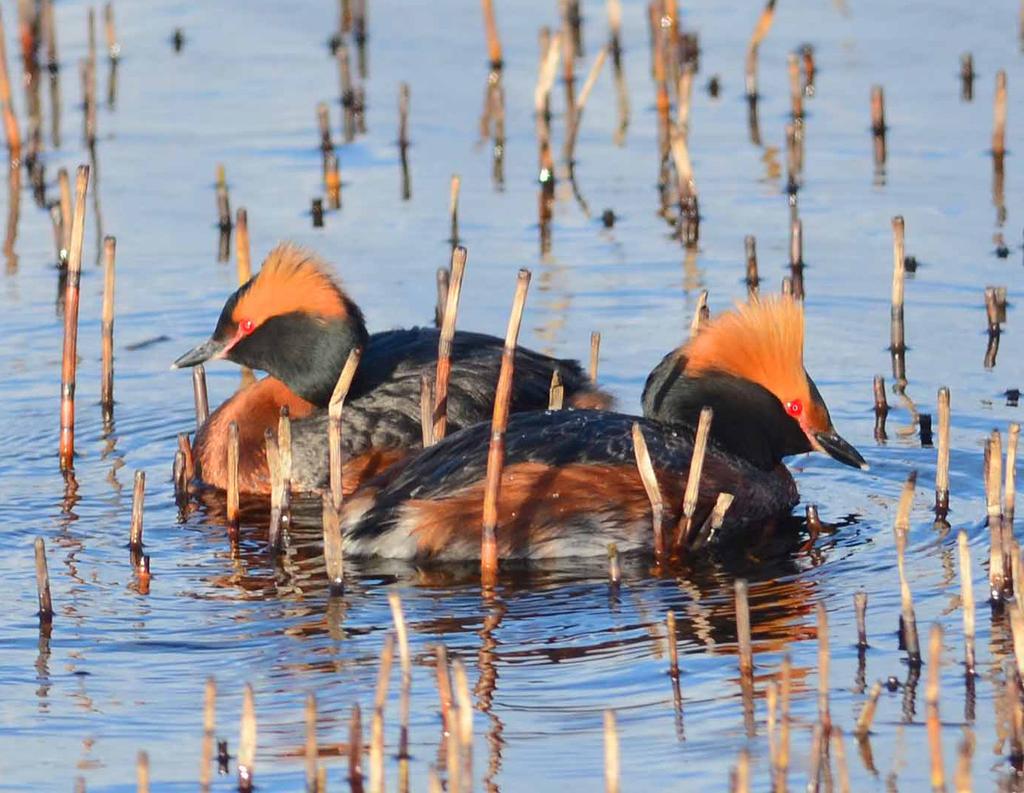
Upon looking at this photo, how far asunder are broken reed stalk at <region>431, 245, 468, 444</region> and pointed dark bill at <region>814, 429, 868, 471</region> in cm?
174

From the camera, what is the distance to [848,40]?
1731cm

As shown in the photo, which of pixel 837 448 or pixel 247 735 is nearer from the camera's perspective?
pixel 247 735

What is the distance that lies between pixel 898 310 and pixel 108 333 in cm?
421

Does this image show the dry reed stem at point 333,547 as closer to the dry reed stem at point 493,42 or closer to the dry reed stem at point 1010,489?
the dry reed stem at point 1010,489

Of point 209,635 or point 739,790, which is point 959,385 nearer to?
point 209,635

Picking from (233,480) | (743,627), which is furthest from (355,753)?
(233,480)

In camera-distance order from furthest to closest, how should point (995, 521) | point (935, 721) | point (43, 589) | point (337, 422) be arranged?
1. point (337, 422)
2. point (43, 589)
3. point (995, 521)
4. point (935, 721)

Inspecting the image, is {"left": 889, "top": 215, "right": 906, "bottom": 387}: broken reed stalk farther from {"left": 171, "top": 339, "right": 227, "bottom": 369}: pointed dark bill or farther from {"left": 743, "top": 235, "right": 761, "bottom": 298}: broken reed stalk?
{"left": 171, "top": 339, "right": 227, "bottom": 369}: pointed dark bill

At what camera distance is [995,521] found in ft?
24.3

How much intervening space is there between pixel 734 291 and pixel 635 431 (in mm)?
4317

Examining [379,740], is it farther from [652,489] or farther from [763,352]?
[763,352]

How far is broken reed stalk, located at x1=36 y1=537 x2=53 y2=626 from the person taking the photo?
7.68 meters

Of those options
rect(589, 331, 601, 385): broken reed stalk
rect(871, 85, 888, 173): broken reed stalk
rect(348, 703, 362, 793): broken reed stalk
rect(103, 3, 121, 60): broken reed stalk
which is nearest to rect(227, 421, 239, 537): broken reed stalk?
rect(589, 331, 601, 385): broken reed stalk

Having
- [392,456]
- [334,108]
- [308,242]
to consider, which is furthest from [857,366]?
[334,108]
